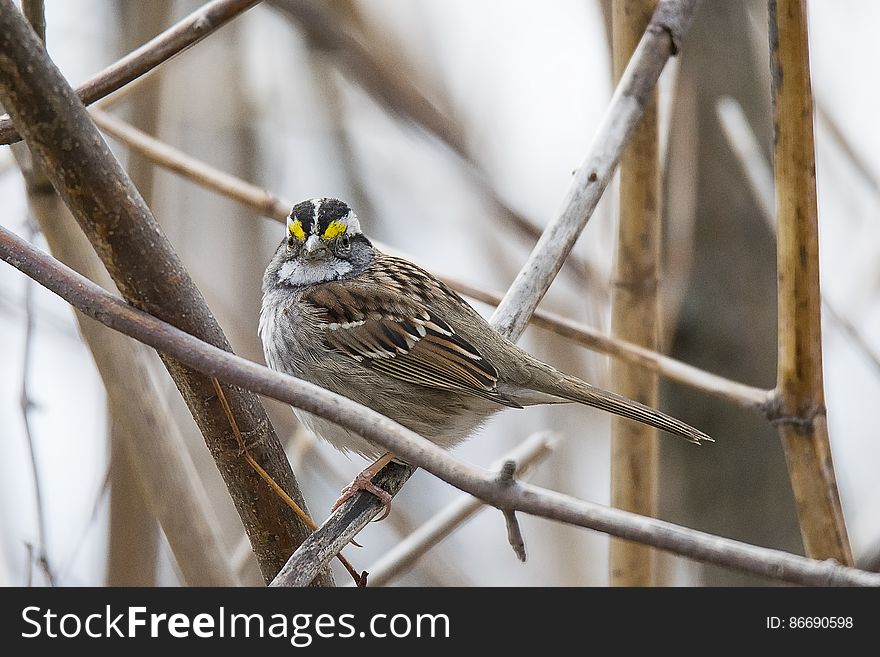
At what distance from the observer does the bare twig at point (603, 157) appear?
205 cm

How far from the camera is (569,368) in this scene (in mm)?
3734

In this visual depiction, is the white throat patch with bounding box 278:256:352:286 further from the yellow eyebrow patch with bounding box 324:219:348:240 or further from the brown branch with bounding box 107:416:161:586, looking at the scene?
the brown branch with bounding box 107:416:161:586

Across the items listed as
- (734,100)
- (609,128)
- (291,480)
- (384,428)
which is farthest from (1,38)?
(734,100)

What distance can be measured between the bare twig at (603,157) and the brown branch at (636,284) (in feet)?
0.43

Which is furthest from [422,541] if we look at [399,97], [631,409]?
[399,97]

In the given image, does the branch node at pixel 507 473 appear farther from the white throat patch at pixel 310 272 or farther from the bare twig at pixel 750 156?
the bare twig at pixel 750 156

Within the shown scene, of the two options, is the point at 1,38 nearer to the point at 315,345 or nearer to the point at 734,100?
the point at 315,345

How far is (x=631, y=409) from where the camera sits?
7.59 ft

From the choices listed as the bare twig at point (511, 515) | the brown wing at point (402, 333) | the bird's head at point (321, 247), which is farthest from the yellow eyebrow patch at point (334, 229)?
the bare twig at point (511, 515)

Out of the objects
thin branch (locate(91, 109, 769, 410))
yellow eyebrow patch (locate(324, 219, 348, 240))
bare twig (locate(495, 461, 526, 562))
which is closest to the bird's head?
yellow eyebrow patch (locate(324, 219, 348, 240))

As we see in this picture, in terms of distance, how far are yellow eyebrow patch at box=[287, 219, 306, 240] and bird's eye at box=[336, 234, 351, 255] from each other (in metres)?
0.13

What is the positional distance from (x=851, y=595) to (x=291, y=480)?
115cm

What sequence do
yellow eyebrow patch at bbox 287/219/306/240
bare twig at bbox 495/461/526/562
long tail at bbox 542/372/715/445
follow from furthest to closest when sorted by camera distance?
yellow eyebrow patch at bbox 287/219/306/240 → long tail at bbox 542/372/715/445 → bare twig at bbox 495/461/526/562

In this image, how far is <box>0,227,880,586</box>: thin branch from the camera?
107cm
